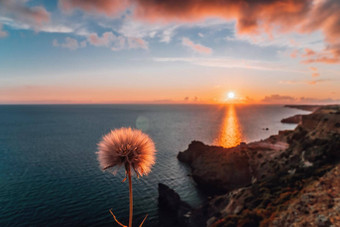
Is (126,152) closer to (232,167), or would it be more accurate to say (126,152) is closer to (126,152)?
(126,152)

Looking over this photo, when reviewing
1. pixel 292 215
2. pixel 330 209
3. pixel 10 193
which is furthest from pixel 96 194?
pixel 330 209

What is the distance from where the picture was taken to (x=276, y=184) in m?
33.8

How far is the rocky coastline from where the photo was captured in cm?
2420

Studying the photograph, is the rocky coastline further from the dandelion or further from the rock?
the dandelion

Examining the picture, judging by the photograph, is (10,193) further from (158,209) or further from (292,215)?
(292,215)

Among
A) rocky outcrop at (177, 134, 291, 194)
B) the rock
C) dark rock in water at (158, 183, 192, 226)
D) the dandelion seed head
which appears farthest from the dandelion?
rocky outcrop at (177, 134, 291, 194)

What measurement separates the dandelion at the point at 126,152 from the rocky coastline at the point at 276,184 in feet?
79.4

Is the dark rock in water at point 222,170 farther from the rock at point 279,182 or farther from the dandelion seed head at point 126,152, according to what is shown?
the dandelion seed head at point 126,152

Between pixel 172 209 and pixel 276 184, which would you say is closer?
pixel 276 184

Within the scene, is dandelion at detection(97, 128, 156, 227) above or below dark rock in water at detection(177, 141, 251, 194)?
above

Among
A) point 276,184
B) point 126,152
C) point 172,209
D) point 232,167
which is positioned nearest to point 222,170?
point 232,167

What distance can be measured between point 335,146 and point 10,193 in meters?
63.9

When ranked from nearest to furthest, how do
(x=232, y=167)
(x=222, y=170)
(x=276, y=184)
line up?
1. (x=276, y=184)
2. (x=222, y=170)
3. (x=232, y=167)

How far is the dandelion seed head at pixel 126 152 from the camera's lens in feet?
19.6
